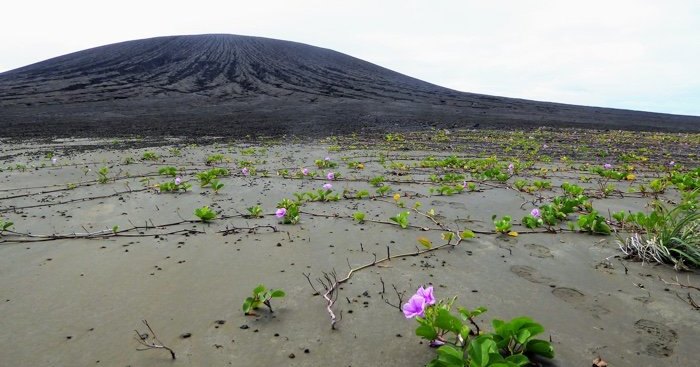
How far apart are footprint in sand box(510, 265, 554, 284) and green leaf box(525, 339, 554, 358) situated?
35.0 inches

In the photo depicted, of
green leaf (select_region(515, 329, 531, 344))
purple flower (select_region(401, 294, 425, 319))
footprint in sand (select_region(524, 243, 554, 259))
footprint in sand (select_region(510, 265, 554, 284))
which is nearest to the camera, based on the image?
green leaf (select_region(515, 329, 531, 344))

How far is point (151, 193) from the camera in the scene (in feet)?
15.6

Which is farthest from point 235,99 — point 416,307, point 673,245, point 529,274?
point 416,307

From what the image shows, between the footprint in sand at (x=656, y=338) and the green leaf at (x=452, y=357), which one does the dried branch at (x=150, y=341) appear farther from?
the footprint in sand at (x=656, y=338)

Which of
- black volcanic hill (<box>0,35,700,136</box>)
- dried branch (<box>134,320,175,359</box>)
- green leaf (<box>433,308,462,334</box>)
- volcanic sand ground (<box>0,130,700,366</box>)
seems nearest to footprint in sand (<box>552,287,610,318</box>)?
volcanic sand ground (<box>0,130,700,366</box>)

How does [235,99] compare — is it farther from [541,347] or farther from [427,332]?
[541,347]

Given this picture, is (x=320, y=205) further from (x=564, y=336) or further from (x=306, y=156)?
(x=306, y=156)

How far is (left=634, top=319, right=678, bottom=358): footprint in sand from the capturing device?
69.0 inches

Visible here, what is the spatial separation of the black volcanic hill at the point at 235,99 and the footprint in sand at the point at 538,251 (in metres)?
11.3

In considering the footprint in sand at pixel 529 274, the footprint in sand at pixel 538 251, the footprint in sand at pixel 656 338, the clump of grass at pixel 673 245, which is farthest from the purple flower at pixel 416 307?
the clump of grass at pixel 673 245

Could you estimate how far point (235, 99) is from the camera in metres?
24.0

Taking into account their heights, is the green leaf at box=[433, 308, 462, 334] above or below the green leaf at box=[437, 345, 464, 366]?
above

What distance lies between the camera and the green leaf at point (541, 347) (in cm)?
159

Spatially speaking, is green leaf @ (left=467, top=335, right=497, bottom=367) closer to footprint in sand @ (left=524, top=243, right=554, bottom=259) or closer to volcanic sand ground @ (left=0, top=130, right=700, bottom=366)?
volcanic sand ground @ (left=0, top=130, right=700, bottom=366)
